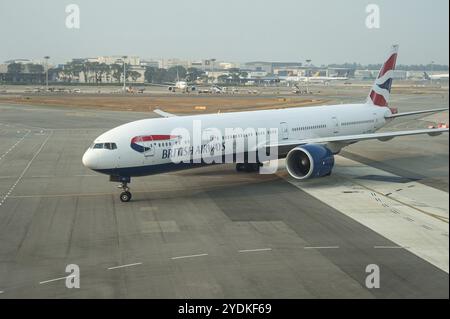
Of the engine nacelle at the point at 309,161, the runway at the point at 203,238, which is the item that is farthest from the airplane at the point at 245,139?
the runway at the point at 203,238

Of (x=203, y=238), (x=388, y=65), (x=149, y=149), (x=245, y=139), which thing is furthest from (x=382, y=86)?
(x=203, y=238)

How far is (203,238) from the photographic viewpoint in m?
24.0

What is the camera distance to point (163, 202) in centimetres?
3075

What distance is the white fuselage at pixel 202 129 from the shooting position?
29953 millimetres

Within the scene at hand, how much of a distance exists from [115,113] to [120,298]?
248ft

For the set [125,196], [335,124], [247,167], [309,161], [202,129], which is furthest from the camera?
[335,124]

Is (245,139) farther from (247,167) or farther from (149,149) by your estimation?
(149,149)

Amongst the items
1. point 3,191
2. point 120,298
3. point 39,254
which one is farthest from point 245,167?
point 120,298

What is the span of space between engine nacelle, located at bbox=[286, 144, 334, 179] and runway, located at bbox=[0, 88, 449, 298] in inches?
34.8

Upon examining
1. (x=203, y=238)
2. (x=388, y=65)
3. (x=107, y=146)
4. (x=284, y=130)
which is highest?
(x=388, y=65)

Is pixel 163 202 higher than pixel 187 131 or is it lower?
lower

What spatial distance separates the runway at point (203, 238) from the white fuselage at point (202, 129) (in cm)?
228

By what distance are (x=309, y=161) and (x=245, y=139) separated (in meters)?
4.24
